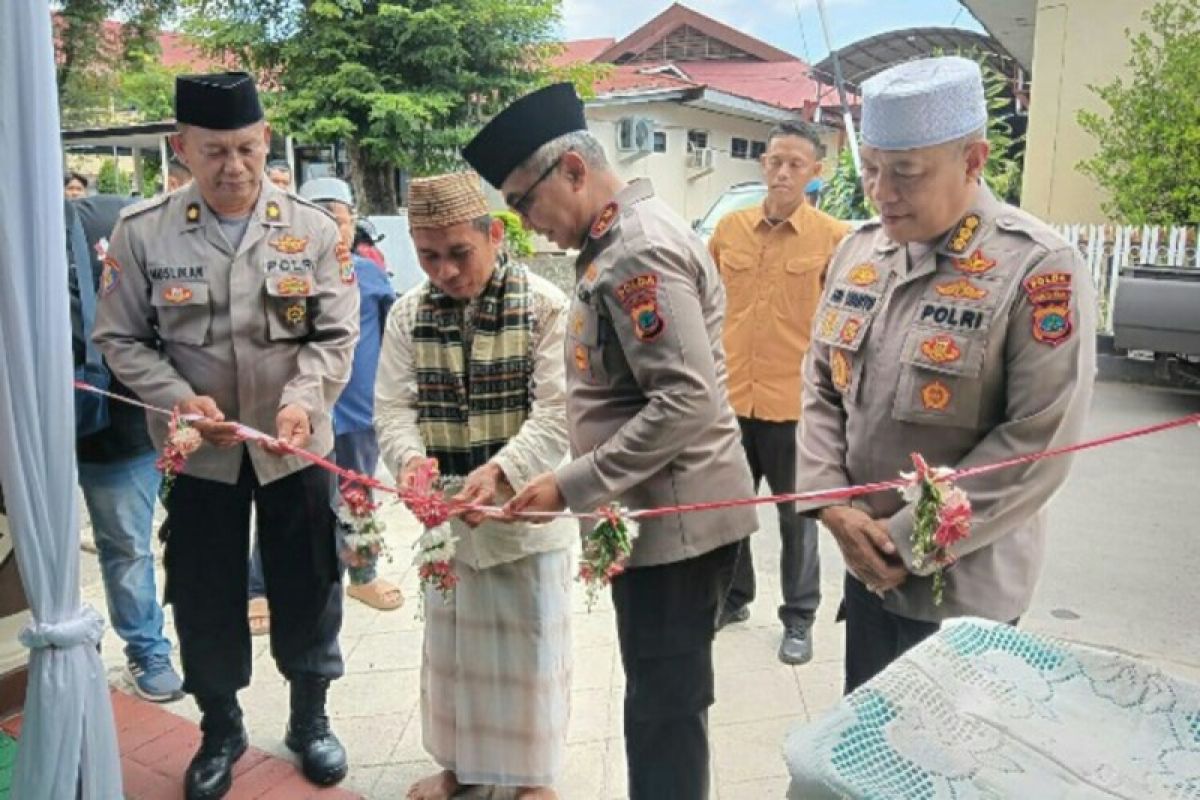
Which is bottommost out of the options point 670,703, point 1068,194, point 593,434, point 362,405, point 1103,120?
point 670,703

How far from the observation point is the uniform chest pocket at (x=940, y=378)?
1770 mm

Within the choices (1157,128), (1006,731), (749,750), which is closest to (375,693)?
(749,750)

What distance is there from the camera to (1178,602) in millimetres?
4098

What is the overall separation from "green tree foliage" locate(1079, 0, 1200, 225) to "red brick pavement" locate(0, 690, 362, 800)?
32.1 ft

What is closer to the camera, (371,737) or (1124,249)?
(371,737)

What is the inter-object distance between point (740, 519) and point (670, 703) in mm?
433

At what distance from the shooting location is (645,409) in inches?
75.5

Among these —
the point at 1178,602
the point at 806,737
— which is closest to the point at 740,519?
the point at 806,737

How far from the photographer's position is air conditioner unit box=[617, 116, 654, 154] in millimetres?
16641

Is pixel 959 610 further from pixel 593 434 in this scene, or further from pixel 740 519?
pixel 593 434

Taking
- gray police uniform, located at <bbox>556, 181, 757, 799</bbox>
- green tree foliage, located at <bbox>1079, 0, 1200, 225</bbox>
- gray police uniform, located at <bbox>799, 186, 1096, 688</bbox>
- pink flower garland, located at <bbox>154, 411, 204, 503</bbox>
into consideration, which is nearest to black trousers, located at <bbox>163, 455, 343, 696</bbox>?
pink flower garland, located at <bbox>154, 411, 204, 503</bbox>

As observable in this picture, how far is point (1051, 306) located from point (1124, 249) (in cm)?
904

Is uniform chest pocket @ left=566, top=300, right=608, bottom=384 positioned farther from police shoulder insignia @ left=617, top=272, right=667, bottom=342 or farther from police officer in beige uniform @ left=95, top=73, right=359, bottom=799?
police officer in beige uniform @ left=95, top=73, right=359, bottom=799

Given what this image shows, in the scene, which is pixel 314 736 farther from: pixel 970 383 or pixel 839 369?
pixel 970 383
